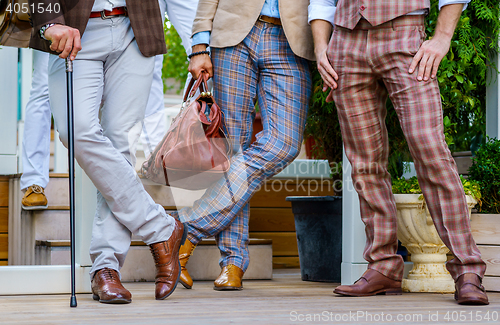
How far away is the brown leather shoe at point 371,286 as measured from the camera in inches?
81.4

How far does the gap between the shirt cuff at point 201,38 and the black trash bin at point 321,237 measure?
2.87 feet

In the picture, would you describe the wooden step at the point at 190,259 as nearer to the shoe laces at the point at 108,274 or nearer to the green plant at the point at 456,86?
the green plant at the point at 456,86

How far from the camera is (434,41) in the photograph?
1.96 metres

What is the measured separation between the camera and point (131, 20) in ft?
6.30

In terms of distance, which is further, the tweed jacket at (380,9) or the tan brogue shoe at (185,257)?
the tan brogue shoe at (185,257)

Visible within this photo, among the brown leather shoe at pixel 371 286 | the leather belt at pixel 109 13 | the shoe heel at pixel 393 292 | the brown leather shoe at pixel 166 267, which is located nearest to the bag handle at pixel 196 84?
the leather belt at pixel 109 13

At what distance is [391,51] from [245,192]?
0.71 metres

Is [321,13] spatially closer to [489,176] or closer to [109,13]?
[109,13]

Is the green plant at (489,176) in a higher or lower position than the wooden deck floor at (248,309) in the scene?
higher

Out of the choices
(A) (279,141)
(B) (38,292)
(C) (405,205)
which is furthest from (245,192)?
(B) (38,292)

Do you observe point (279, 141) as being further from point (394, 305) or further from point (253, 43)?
point (394, 305)

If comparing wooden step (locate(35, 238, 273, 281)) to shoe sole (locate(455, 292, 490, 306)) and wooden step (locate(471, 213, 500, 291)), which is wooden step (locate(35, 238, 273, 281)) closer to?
wooden step (locate(471, 213, 500, 291))

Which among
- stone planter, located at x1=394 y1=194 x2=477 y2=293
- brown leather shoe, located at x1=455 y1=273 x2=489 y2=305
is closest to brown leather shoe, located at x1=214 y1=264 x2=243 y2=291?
stone planter, located at x1=394 y1=194 x2=477 y2=293

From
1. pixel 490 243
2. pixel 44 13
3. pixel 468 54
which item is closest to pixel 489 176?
pixel 490 243
